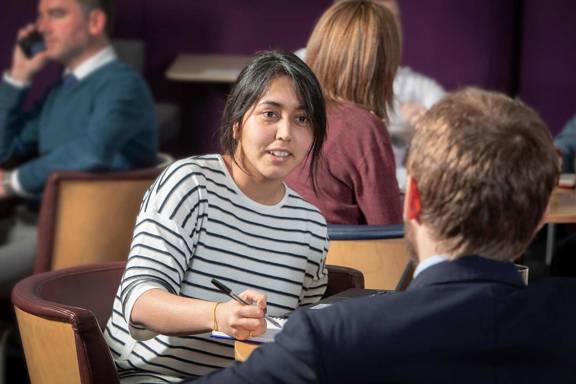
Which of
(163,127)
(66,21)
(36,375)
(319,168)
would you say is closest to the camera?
(36,375)

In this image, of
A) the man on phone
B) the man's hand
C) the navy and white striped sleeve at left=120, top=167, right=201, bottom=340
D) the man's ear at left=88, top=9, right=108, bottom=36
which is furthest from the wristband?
the man's hand

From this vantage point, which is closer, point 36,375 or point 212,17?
point 36,375

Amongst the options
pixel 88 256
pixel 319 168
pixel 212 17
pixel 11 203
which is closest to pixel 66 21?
pixel 11 203

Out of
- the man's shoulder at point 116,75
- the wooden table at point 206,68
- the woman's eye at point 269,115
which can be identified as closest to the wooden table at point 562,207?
the woman's eye at point 269,115

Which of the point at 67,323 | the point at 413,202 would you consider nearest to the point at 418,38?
the point at 67,323

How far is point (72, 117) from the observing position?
4.26 meters

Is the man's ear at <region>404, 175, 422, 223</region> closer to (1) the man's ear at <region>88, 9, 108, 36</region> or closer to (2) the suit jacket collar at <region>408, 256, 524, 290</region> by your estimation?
(2) the suit jacket collar at <region>408, 256, 524, 290</region>

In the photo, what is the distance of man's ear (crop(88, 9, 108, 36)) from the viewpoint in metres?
4.45

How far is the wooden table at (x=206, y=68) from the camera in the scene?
6684mm

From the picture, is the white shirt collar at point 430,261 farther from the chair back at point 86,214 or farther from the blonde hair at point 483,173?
the chair back at point 86,214

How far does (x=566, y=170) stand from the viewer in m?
4.15

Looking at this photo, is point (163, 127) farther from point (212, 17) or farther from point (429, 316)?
point (429, 316)

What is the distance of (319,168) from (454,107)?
1581 mm

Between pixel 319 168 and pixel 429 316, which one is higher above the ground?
pixel 429 316
